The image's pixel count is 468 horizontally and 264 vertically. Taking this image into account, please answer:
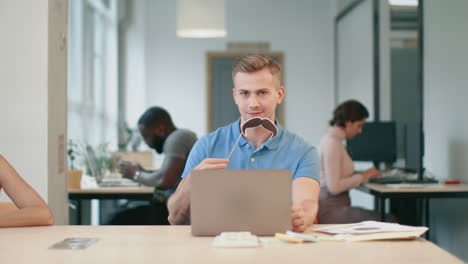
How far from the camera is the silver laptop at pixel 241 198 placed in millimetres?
1880

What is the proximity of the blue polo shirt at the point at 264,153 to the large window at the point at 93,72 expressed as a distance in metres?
3.99

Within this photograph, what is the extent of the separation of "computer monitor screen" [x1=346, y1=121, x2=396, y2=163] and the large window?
2.63 m

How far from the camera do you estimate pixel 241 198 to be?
1.89 meters

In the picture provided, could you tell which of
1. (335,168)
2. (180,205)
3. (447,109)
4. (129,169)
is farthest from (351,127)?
(180,205)

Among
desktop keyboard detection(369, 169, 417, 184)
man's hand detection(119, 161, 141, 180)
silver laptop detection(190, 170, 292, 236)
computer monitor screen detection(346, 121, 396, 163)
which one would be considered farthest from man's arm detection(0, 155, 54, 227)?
computer monitor screen detection(346, 121, 396, 163)

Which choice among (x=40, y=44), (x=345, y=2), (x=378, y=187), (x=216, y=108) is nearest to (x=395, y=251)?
(x=40, y=44)

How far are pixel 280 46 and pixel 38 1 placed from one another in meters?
6.70

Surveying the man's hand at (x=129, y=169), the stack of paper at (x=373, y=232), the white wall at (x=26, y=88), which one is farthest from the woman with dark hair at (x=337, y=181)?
the stack of paper at (x=373, y=232)

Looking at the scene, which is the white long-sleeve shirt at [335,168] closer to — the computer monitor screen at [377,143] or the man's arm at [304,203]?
the computer monitor screen at [377,143]

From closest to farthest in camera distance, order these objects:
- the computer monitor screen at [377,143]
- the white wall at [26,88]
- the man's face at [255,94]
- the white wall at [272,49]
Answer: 1. the man's face at [255,94]
2. the white wall at [26,88]
3. the computer monitor screen at [377,143]
4. the white wall at [272,49]

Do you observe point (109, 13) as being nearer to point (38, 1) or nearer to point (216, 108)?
point (216, 108)

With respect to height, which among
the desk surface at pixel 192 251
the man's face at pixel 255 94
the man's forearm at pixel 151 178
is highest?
the man's face at pixel 255 94

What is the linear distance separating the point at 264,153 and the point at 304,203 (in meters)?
0.28

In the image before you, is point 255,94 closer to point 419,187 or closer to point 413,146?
point 419,187
